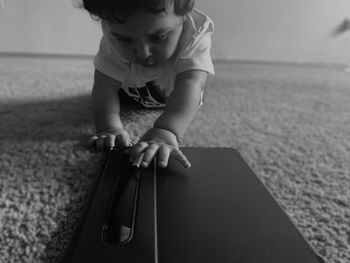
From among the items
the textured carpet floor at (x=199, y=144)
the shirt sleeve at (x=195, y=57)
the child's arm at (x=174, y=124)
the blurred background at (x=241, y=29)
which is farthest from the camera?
the blurred background at (x=241, y=29)

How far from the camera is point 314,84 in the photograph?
1.23m

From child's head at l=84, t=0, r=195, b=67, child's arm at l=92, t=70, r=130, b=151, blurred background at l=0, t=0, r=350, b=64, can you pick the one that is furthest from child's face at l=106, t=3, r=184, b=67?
blurred background at l=0, t=0, r=350, b=64

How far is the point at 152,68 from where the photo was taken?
2.27ft

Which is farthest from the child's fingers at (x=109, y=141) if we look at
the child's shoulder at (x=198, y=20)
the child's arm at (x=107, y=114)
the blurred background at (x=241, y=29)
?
the blurred background at (x=241, y=29)

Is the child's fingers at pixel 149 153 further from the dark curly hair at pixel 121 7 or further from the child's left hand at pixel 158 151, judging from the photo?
the dark curly hair at pixel 121 7

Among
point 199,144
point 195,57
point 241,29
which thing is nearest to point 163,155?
point 199,144

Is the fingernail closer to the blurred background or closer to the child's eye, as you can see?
the child's eye

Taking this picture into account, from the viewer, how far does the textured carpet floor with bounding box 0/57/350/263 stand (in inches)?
13.1

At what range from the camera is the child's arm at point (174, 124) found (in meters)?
0.44

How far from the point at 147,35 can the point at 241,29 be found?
133 cm

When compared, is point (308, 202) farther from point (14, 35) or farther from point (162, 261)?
point (14, 35)

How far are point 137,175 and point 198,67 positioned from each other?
1.02ft

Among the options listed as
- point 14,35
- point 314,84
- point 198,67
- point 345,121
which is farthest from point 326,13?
point 14,35

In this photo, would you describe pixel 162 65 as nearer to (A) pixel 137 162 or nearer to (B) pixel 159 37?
(B) pixel 159 37
